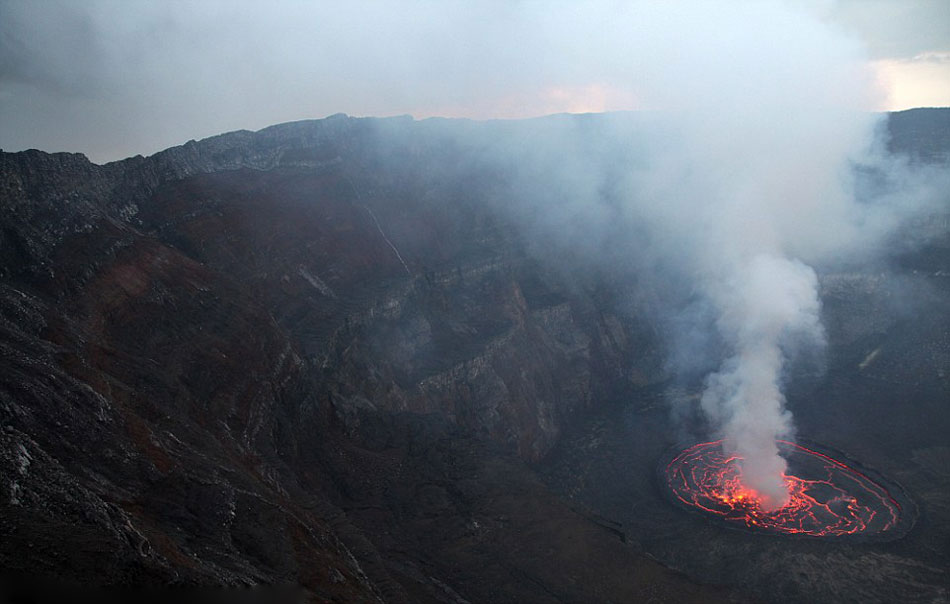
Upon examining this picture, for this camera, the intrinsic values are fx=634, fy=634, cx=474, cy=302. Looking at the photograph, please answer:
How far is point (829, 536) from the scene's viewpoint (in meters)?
36.5

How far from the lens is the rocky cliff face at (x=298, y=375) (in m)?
18.6

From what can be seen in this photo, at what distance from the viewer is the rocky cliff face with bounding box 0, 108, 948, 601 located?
1862 cm

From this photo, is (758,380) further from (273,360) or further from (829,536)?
(273,360)

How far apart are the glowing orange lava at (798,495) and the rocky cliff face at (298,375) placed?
439 inches

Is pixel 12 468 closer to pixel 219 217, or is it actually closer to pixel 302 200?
pixel 219 217

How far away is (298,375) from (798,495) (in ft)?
108

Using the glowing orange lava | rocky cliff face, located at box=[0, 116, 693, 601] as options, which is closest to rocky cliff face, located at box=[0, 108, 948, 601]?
rocky cliff face, located at box=[0, 116, 693, 601]

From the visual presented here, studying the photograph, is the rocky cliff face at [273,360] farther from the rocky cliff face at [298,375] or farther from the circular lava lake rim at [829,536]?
the circular lava lake rim at [829,536]

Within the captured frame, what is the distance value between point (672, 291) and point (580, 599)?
45.7 m

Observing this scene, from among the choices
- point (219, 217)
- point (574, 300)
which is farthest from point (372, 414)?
point (574, 300)

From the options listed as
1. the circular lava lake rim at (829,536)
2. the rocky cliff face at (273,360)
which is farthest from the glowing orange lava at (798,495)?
the rocky cliff face at (273,360)

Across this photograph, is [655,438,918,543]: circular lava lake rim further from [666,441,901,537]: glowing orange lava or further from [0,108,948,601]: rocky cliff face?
[0,108,948,601]: rocky cliff face

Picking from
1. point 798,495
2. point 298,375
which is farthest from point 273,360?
point 798,495

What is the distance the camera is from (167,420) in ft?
80.6
